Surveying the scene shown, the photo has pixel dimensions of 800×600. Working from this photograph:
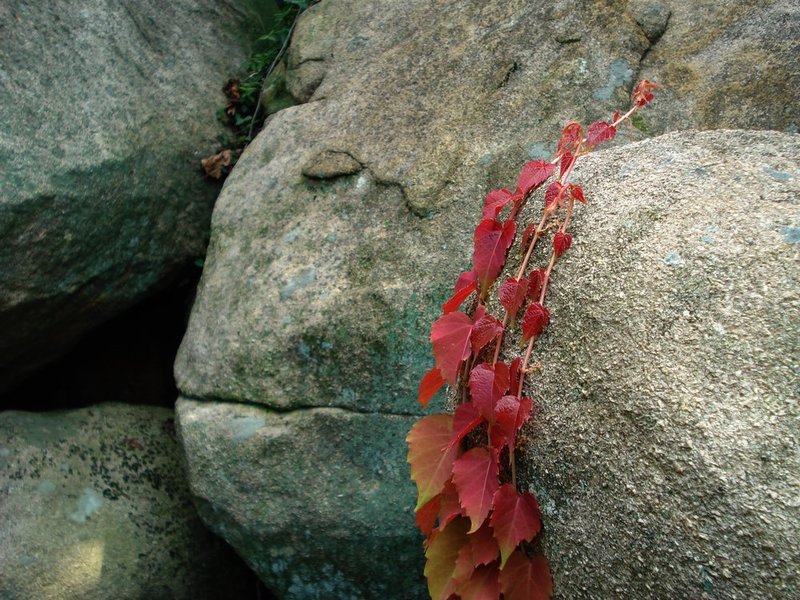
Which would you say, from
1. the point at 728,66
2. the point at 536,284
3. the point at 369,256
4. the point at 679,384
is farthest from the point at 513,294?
the point at 728,66

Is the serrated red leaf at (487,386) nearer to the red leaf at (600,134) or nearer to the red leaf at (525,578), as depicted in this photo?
the red leaf at (525,578)

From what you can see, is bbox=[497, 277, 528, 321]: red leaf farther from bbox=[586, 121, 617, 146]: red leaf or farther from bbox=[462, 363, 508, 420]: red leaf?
bbox=[586, 121, 617, 146]: red leaf

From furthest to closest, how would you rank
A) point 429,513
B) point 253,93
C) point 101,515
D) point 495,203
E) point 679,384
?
point 253,93 → point 101,515 → point 495,203 → point 429,513 → point 679,384

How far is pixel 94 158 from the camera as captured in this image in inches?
102

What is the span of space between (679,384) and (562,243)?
357 mm

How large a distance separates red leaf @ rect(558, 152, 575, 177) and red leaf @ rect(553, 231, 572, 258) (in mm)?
184

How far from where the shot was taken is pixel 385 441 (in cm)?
217

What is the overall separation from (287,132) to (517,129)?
0.76 meters

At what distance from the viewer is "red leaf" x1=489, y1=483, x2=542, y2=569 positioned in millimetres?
1318

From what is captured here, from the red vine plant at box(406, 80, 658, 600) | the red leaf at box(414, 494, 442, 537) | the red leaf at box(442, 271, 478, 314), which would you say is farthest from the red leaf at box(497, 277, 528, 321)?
the red leaf at box(414, 494, 442, 537)

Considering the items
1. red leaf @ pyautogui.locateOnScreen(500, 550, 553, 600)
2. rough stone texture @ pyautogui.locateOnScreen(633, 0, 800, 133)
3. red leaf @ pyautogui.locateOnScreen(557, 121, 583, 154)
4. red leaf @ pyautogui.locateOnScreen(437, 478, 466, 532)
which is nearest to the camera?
red leaf @ pyautogui.locateOnScreen(500, 550, 553, 600)

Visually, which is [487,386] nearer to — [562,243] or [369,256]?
[562,243]

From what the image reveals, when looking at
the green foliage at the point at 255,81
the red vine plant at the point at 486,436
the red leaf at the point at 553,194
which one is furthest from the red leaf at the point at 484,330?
the green foliage at the point at 255,81

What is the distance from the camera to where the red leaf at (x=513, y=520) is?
1.32 meters
